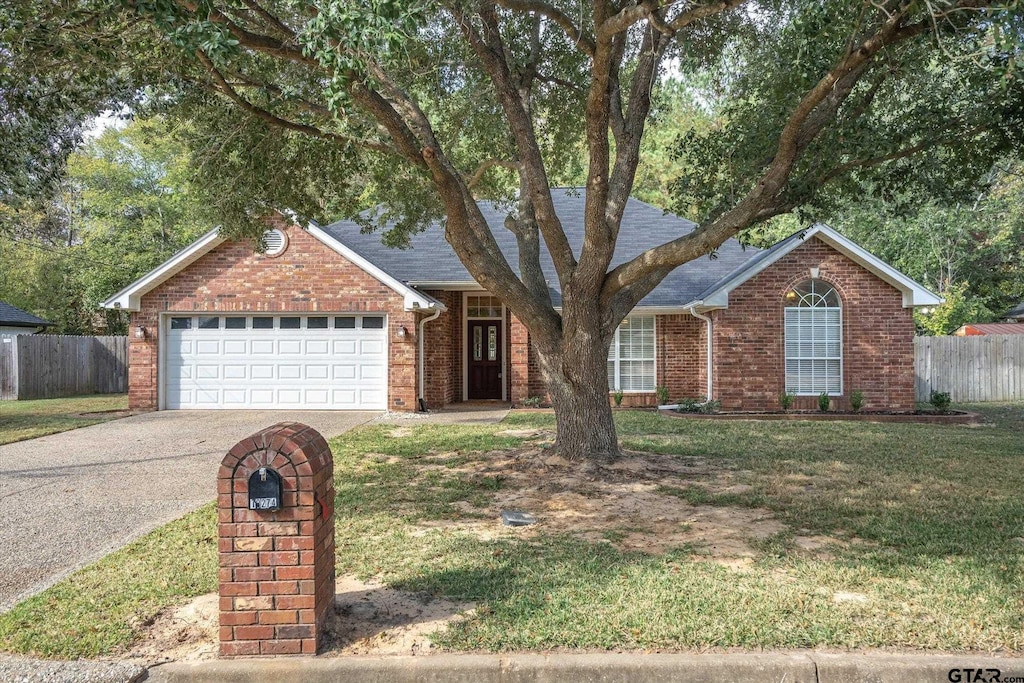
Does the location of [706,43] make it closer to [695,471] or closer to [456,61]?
[456,61]

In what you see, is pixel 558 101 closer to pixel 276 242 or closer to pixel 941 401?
pixel 276 242

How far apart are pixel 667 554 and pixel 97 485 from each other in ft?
22.4

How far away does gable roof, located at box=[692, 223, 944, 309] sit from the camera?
15133mm

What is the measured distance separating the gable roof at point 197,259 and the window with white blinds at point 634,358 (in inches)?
177

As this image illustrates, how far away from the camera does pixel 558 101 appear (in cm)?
1197

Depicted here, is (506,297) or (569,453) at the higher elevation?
(506,297)

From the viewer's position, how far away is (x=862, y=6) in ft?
22.0

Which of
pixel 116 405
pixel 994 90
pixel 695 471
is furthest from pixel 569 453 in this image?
pixel 116 405

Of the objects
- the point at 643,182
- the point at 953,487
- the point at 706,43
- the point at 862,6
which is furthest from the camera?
the point at 643,182

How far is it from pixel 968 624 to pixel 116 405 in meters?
19.0

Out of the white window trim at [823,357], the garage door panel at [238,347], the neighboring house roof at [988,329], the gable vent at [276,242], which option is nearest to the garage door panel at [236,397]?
the garage door panel at [238,347]

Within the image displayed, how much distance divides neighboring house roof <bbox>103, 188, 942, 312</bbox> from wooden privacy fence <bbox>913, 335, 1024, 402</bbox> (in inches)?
173

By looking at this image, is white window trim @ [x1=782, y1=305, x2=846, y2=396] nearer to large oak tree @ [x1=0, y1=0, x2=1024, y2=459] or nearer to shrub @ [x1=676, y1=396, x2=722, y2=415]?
shrub @ [x1=676, y1=396, x2=722, y2=415]

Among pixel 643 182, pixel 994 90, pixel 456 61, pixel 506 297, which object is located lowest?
pixel 506 297
